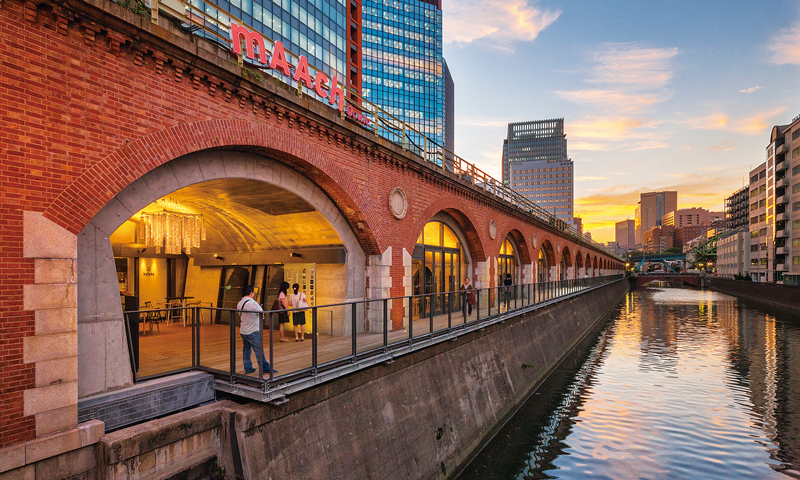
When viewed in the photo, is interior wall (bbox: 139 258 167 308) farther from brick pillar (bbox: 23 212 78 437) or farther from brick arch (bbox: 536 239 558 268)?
brick arch (bbox: 536 239 558 268)

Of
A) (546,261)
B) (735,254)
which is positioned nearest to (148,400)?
(546,261)

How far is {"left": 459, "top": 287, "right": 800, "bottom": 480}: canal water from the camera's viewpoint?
984 cm

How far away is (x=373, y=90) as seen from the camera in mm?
91125

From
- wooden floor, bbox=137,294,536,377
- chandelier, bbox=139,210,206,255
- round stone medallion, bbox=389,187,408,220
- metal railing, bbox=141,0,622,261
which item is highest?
metal railing, bbox=141,0,622,261

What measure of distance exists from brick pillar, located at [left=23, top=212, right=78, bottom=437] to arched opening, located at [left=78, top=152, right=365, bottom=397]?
1.97 feet

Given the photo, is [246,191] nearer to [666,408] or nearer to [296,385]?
[296,385]

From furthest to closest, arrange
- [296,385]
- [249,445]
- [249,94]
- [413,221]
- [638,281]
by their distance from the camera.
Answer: [638,281], [413,221], [249,94], [296,385], [249,445]

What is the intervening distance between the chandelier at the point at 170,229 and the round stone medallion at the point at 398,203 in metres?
5.46

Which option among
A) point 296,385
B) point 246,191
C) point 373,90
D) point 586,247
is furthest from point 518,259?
point 373,90

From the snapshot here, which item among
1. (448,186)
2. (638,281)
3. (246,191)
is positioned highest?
(448,186)

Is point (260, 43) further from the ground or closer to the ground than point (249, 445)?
further from the ground

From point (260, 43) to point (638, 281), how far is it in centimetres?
10964

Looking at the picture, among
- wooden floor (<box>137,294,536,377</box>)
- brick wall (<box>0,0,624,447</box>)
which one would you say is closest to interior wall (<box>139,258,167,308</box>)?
wooden floor (<box>137,294,536,377</box>)

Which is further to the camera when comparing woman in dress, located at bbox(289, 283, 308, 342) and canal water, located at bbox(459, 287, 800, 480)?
canal water, located at bbox(459, 287, 800, 480)
